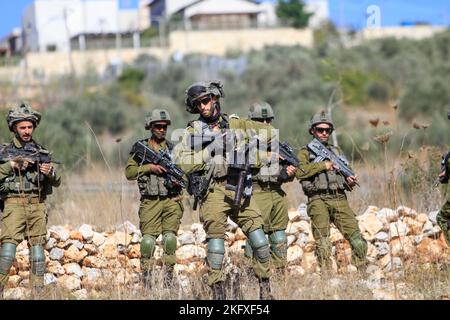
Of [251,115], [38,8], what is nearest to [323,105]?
[38,8]

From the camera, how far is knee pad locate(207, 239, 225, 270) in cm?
731

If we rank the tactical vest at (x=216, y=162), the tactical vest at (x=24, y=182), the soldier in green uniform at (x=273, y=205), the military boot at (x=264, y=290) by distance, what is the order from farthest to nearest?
the soldier in green uniform at (x=273, y=205)
the tactical vest at (x=24, y=182)
the tactical vest at (x=216, y=162)
the military boot at (x=264, y=290)

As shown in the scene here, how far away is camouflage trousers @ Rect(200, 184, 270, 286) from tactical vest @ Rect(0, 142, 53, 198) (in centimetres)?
163

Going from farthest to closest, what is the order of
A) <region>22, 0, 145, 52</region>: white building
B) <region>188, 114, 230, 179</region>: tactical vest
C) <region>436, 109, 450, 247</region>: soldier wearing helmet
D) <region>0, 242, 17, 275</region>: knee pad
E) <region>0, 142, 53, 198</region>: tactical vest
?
<region>22, 0, 145, 52</region>: white building → <region>436, 109, 450, 247</region>: soldier wearing helmet → <region>0, 142, 53, 198</region>: tactical vest → <region>0, 242, 17, 275</region>: knee pad → <region>188, 114, 230, 179</region>: tactical vest

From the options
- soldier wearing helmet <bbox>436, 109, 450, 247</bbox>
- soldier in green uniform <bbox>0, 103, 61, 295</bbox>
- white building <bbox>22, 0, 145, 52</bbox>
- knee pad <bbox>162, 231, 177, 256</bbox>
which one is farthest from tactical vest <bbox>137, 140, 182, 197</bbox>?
white building <bbox>22, 0, 145, 52</bbox>

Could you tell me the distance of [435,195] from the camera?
11117 mm

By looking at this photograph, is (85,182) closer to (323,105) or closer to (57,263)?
(57,263)

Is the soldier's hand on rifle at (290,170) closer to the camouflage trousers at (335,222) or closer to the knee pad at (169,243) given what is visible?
the camouflage trousers at (335,222)

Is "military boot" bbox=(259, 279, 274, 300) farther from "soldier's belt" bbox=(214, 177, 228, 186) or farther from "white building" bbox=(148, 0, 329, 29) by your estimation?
"white building" bbox=(148, 0, 329, 29)

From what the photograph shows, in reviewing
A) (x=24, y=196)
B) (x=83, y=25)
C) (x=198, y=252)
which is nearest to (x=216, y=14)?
(x=83, y=25)

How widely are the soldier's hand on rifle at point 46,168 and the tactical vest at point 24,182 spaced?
0.08 meters

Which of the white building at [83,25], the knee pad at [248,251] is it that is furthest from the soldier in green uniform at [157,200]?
the white building at [83,25]

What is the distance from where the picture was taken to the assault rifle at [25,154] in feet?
26.5
